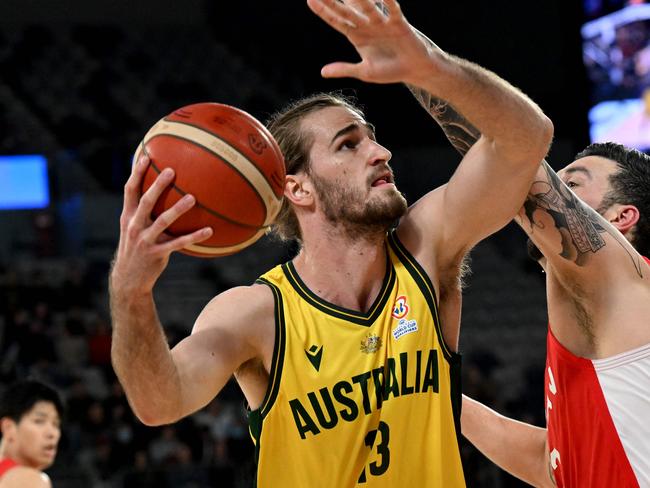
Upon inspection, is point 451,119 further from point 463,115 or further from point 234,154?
point 234,154

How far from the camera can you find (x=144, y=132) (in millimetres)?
15250

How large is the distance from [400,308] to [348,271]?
246 millimetres

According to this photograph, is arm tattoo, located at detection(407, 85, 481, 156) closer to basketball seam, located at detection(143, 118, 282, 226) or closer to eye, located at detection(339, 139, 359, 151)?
eye, located at detection(339, 139, 359, 151)

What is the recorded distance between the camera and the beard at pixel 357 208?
304 cm

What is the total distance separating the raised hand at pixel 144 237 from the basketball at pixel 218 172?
36 mm

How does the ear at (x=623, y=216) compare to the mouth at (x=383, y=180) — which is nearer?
the mouth at (x=383, y=180)

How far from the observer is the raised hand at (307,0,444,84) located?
92.7 inches

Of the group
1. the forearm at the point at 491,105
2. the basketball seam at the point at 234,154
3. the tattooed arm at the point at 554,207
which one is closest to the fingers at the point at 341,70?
the forearm at the point at 491,105

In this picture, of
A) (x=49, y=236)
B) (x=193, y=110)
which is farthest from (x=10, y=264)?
(x=193, y=110)

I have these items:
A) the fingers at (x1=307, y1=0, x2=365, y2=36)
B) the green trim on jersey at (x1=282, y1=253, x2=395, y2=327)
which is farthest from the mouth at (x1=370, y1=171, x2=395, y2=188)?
the fingers at (x1=307, y1=0, x2=365, y2=36)

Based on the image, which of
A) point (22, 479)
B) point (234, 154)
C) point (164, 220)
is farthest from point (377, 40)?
point (22, 479)

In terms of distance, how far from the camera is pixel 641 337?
10.1 ft

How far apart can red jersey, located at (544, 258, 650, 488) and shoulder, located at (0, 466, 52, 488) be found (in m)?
2.75

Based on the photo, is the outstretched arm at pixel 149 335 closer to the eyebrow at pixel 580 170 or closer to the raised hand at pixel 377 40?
the raised hand at pixel 377 40
